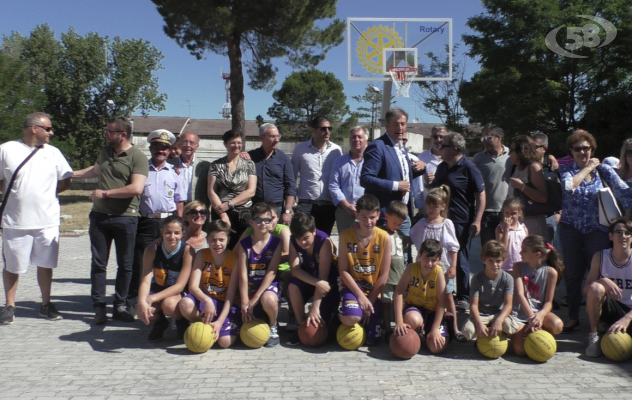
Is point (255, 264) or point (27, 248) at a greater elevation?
point (27, 248)

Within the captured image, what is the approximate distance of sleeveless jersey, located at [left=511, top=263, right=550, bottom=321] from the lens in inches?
185

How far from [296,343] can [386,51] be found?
10.3 meters

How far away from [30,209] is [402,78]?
980cm

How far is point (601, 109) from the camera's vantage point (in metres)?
19.3

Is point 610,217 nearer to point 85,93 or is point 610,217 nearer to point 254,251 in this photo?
point 254,251

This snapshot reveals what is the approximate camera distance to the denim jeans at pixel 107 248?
18.0 ft

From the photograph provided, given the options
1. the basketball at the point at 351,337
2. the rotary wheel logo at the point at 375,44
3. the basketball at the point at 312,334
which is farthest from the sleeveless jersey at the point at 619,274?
the rotary wheel logo at the point at 375,44

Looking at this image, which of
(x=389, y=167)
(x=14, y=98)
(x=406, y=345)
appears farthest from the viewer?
(x=14, y=98)

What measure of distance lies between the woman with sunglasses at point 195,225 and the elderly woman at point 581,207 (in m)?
3.56

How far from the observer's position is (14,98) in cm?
1880

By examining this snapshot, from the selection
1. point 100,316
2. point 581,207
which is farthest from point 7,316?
point 581,207

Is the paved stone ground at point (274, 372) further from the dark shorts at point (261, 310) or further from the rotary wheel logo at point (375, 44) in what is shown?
the rotary wheel logo at point (375, 44)

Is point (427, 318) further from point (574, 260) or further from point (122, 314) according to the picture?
point (122, 314)

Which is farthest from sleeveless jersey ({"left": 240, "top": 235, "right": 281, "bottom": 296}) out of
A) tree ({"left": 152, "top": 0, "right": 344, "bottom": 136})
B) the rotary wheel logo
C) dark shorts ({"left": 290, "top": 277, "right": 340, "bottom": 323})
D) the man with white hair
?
tree ({"left": 152, "top": 0, "right": 344, "bottom": 136})
